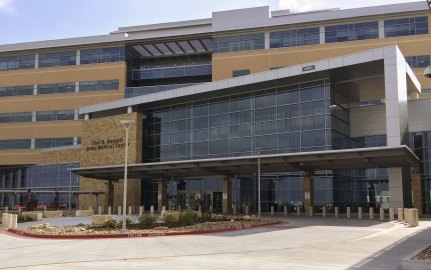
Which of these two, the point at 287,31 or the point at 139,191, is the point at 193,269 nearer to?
the point at 139,191

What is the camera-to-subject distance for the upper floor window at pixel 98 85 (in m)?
67.9

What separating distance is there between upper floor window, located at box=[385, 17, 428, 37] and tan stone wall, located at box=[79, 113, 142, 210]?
98.8 ft

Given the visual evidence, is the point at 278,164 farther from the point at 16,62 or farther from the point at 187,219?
the point at 16,62

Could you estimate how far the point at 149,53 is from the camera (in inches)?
2805

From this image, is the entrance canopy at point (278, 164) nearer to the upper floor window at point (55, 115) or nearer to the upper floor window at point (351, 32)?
the upper floor window at point (55, 115)

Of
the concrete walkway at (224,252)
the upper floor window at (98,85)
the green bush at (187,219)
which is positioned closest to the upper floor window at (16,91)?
the upper floor window at (98,85)

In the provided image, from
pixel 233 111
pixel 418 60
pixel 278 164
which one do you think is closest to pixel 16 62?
pixel 233 111

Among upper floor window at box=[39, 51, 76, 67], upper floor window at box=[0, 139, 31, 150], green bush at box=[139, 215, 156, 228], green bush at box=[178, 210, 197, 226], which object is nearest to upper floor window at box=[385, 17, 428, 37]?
green bush at box=[178, 210, 197, 226]

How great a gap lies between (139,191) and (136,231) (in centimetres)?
2947

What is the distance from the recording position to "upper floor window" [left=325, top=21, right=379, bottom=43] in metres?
58.0

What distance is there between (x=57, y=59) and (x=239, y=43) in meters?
26.7

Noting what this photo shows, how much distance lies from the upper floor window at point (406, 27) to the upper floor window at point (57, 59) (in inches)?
1645

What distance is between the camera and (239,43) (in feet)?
207

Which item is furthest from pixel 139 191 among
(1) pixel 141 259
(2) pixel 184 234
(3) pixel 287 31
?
(1) pixel 141 259
